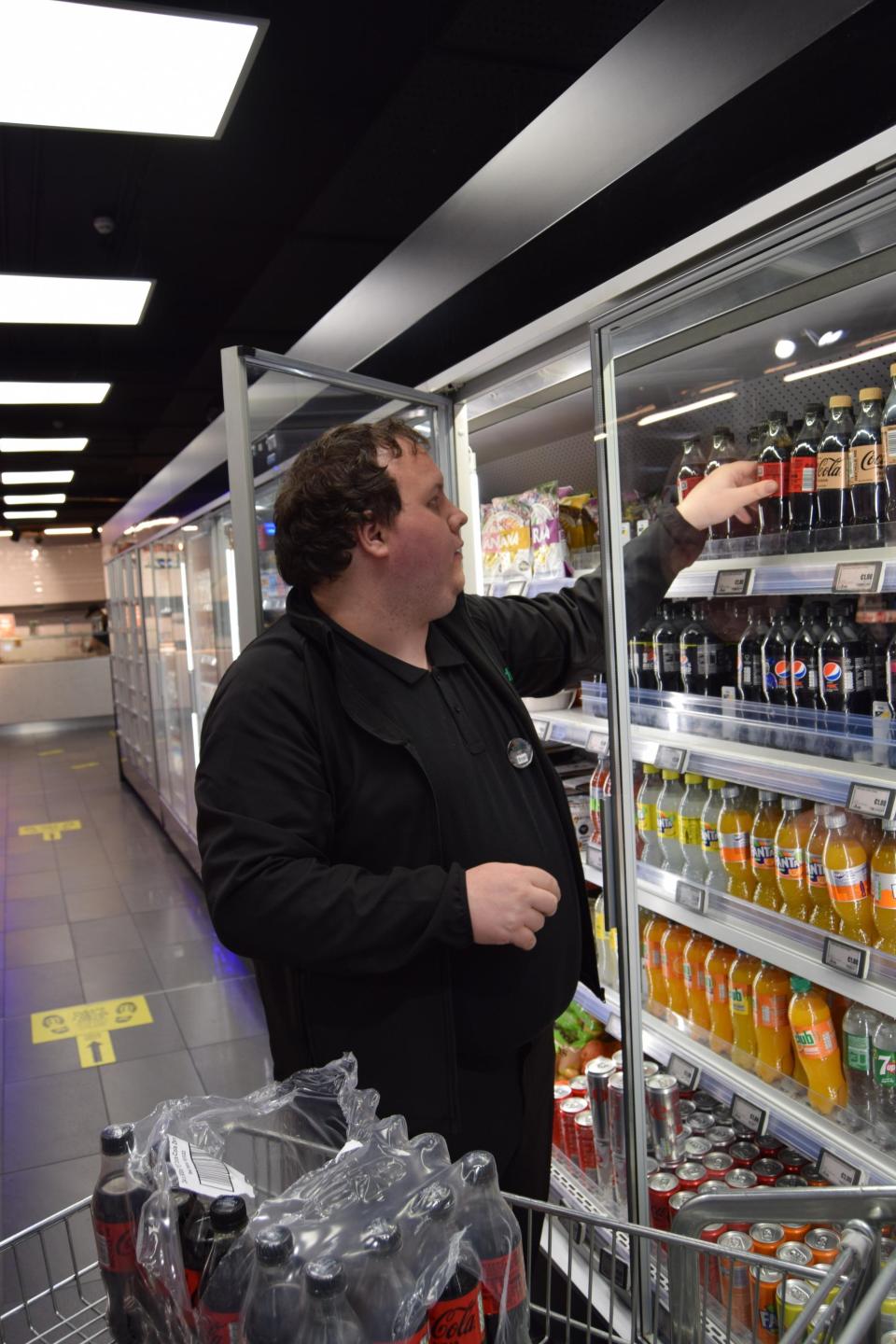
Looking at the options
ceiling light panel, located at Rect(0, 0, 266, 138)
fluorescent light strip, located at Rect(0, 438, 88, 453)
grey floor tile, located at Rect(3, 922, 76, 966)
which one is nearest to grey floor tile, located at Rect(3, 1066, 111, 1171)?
grey floor tile, located at Rect(3, 922, 76, 966)

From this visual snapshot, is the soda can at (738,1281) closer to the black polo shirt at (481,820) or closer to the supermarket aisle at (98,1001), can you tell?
the black polo shirt at (481,820)

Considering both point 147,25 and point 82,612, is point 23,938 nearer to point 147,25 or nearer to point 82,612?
point 147,25

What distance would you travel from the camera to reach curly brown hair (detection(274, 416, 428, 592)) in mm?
1796

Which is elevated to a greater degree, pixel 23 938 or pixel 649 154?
pixel 649 154

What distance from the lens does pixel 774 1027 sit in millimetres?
2295

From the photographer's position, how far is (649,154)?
2.35 m

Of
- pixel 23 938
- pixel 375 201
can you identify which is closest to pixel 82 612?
pixel 23 938

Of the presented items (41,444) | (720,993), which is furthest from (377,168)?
(41,444)

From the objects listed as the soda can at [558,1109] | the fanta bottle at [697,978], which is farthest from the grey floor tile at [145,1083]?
the fanta bottle at [697,978]

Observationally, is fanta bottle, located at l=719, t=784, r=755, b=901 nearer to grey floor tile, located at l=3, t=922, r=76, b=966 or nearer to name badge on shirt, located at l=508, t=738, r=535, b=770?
name badge on shirt, located at l=508, t=738, r=535, b=770

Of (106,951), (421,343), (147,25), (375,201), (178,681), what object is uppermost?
(375,201)

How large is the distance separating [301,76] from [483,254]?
1.07 metres

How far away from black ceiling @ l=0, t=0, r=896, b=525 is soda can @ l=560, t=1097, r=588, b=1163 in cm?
217

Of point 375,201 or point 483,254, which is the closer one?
point 483,254
